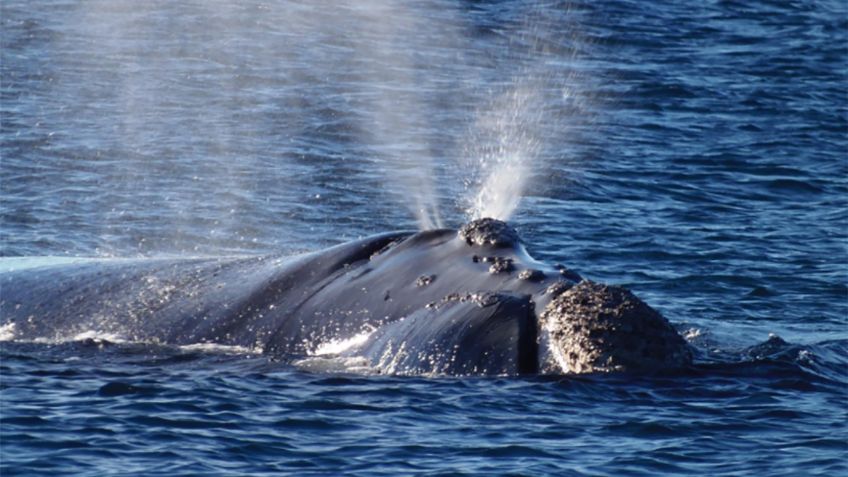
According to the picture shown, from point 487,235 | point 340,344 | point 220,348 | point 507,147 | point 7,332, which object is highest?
point 487,235

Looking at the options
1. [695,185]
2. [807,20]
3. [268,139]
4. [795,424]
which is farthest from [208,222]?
[807,20]

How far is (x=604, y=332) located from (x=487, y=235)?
160 cm

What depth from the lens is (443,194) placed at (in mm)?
26766

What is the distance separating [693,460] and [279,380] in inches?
140

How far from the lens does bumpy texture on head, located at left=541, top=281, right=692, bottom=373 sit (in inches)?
520

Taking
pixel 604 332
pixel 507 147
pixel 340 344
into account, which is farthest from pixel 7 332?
pixel 507 147

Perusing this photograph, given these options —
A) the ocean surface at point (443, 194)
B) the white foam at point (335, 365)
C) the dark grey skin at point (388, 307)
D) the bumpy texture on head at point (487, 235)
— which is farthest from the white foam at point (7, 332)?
the bumpy texture on head at point (487, 235)

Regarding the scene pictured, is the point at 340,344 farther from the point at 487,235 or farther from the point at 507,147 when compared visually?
the point at 507,147

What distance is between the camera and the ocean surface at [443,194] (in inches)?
488

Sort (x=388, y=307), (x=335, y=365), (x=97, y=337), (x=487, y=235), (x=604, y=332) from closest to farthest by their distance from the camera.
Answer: (x=604, y=332) → (x=335, y=365) → (x=388, y=307) → (x=487, y=235) → (x=97, y=337)

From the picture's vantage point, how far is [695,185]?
28.0m

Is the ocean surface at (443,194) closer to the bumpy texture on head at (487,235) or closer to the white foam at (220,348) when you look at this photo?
the white foam at (220,348)

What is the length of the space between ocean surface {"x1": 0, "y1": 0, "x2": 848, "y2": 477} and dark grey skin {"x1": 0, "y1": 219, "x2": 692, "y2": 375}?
250 mm

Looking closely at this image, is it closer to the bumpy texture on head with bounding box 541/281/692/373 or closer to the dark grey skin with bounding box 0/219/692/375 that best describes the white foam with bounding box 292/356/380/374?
the dark grey skin with bounding box 0/219/692/375
